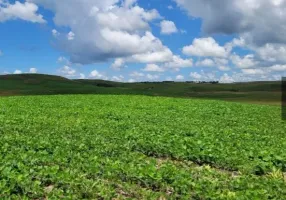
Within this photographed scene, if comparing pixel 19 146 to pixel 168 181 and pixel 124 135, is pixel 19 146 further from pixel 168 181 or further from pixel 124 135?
pixel 168 181

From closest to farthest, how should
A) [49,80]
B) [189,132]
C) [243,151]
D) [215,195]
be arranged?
[215,195]
[243,151]
[189,132]
[49,80]

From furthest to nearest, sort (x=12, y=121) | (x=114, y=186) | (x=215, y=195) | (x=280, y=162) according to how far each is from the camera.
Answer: (x=12, y=121), (x=280, y=162), (x=114, y=186), (x=215, y=195)

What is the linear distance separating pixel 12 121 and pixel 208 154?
14574mm

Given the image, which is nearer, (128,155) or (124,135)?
(128,155)

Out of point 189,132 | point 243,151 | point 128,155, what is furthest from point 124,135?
point 243,151

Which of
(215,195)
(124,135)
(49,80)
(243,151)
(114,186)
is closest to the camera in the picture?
(215,195)

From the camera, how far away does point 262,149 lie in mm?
15961

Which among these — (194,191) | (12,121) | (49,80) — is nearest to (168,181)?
(194,191)

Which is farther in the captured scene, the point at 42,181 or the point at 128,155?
the point at 128,155

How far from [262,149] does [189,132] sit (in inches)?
204

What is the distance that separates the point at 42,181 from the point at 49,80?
5211 inches

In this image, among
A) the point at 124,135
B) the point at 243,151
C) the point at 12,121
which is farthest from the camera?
the point at 12,121

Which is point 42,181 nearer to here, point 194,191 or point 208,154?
point 194,191

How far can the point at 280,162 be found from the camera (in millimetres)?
14227
